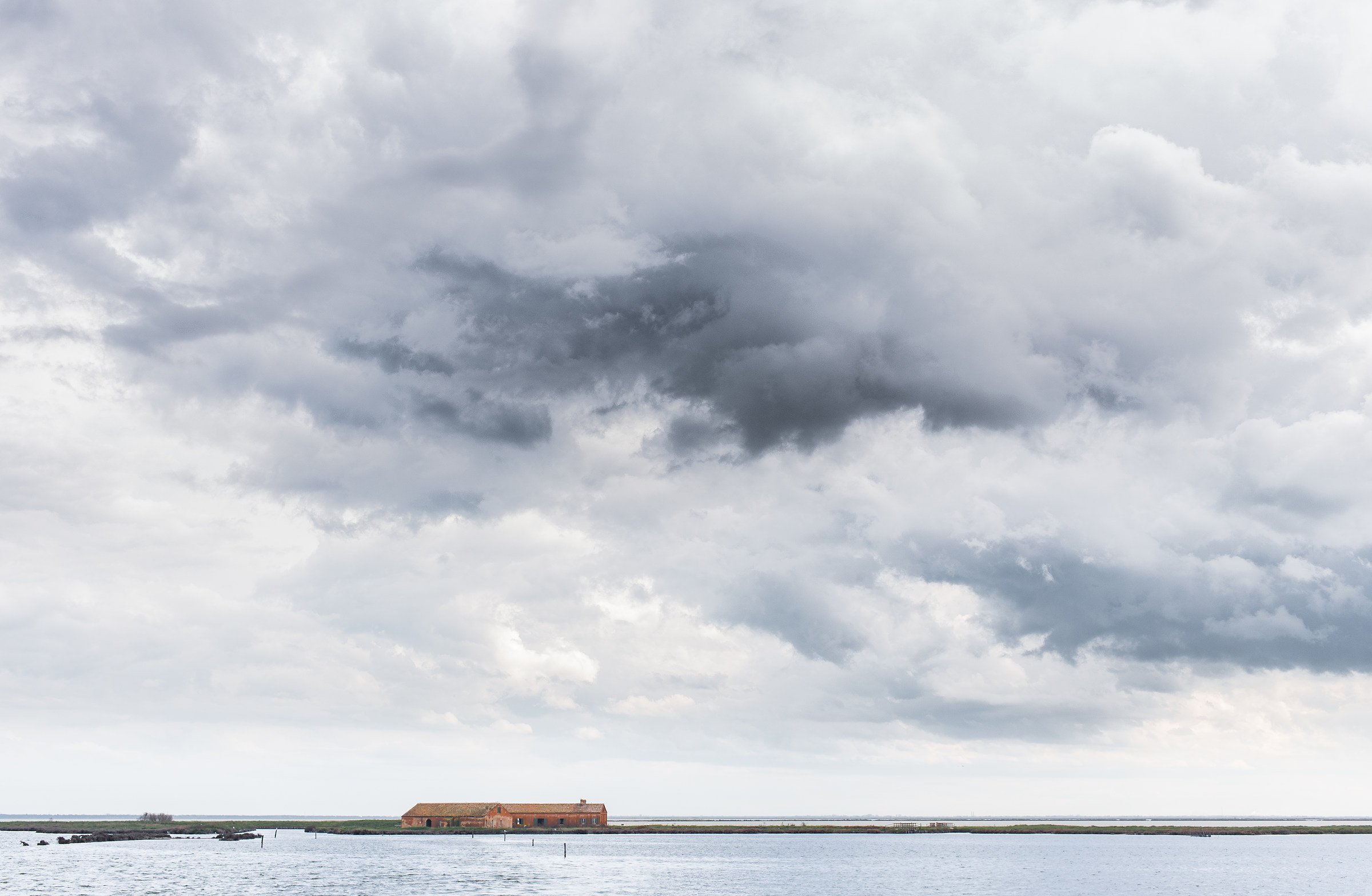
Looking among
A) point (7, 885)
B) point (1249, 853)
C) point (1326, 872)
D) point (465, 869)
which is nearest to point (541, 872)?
point (465, 869)

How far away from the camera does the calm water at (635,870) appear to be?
368 feet

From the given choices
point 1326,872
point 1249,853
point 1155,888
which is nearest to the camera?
point 1155,888

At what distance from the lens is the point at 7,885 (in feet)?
353

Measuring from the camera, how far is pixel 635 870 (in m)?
137

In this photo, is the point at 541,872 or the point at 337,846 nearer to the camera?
the point at 541,872

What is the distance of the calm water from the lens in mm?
112062

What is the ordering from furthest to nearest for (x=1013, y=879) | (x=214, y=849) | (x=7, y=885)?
1. (x=214, y=849)
2. (x=1013, y=879)
3. (x=7, y=885)

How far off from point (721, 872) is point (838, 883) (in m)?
18.0

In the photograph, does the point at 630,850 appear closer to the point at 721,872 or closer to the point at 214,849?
the point at 721,872

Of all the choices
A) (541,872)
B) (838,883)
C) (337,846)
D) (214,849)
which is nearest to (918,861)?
(838,883)

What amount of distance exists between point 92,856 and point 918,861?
119 m

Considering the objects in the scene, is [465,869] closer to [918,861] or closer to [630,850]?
[630,850]

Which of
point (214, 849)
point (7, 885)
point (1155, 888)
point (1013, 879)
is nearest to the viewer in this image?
point (7, 885)

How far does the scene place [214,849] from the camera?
179000 millimetres
